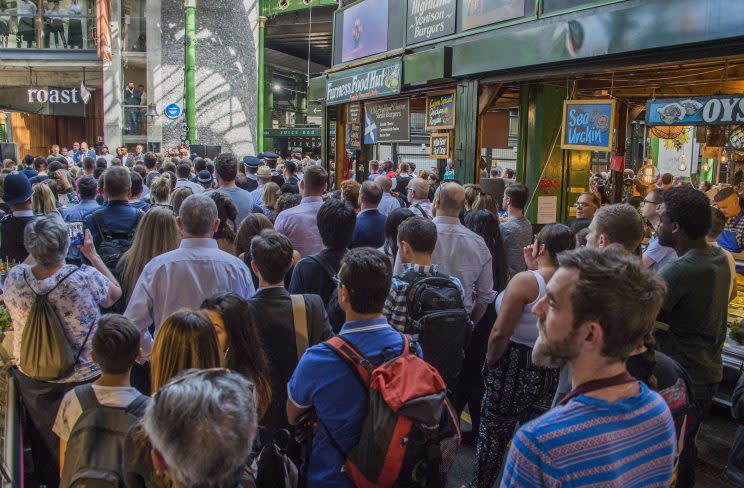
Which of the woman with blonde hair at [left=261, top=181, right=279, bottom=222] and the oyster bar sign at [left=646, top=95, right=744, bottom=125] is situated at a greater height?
the oyster bar sign at [left=646, top=95, right=744, bottom=125]

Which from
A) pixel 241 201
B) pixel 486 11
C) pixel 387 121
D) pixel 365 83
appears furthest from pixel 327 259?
pixel 365 83

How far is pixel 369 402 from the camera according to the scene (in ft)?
8.48

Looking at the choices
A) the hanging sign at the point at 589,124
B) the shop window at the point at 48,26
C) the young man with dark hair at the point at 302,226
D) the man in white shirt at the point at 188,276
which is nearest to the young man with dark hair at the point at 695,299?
the man in white shirt at the point at 188,276

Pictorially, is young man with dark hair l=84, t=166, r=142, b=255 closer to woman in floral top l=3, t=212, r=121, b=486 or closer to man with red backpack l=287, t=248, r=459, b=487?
woman in floral top l=3, t=212, r=121, b=486

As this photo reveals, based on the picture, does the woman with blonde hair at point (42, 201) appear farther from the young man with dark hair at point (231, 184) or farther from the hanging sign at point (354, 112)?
the hanging sign at point (354, 112)

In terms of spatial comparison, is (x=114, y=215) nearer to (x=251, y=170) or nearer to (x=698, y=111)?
(x=251, y=170)

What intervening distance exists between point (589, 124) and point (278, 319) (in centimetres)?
533

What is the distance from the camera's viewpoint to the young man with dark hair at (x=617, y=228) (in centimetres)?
357

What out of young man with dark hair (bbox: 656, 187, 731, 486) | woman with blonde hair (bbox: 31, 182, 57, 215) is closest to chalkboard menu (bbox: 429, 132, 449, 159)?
woman with blonde hair (bbox: 31, 182, 57, 215)

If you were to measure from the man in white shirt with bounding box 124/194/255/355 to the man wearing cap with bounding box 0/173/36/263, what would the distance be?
261cm

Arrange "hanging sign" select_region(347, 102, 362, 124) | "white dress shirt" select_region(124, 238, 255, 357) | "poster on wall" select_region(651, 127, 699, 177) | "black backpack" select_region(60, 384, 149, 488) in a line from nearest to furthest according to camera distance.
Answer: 1. "black backpack" select_region(60, 384, 149, 488)
2. "white dress shirt" select_region(124, 238, 255, 357)
3. "hanging sign" select_region(347, 102, 362, 124)
4. "poster on wall" select_region(651, 127, 699, 177)

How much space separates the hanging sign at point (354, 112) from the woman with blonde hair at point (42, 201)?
24.0 feet

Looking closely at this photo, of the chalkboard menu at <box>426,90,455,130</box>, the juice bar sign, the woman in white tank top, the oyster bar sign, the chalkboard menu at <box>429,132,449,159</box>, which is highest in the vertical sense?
the juice bar sign

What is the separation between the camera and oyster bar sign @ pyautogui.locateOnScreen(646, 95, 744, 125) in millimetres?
5449
